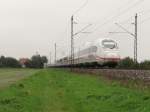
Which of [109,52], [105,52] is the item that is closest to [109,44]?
[109,52]

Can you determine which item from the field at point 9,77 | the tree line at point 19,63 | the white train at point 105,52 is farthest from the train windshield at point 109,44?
the tree line at point 19,63

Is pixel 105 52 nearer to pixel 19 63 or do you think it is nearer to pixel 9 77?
pixel 9 77

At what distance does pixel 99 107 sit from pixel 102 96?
408 centimetres

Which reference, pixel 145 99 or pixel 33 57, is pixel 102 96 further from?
pixel 33 57

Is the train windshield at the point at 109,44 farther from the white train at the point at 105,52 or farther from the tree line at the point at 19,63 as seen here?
the tree line at the point at 19,63

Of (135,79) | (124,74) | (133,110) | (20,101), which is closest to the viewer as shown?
(133,110)

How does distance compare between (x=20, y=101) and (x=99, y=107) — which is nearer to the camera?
(x=99, y=107)

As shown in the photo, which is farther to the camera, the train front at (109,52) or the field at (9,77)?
the train front at (109,52)

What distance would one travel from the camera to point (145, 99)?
1938 centimetres

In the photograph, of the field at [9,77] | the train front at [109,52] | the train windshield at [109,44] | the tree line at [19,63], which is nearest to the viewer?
the field at [9,77]

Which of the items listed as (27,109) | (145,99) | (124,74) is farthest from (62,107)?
(124,74)

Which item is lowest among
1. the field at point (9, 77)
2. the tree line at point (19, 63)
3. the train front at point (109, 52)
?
the field at point (9, 77)

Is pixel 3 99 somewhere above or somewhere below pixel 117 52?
below

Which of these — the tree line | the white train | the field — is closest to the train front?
the white train
